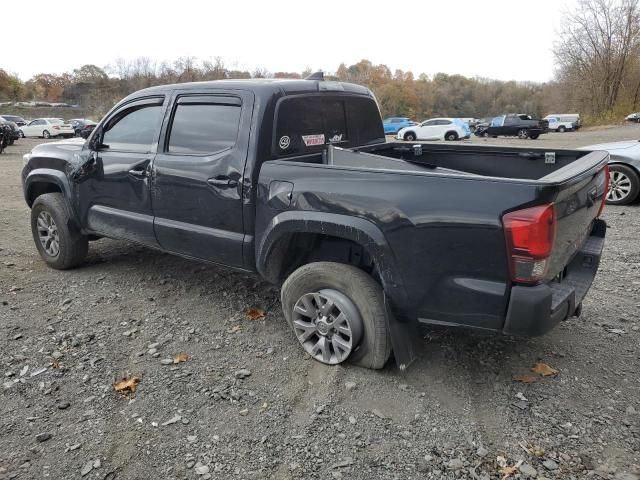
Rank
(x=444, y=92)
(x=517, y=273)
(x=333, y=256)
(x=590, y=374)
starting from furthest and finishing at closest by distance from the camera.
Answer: (x=444, y=92), (x=333, y=256), (x=590, y=374), (x=517, y=273)

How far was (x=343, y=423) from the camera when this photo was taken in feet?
9.50

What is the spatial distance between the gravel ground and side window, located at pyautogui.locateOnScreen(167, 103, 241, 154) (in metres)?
1.38

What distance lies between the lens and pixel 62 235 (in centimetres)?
510

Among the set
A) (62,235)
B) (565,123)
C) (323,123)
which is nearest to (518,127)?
(565,123)

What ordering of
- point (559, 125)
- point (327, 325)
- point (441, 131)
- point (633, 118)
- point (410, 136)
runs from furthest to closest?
point (559, 125)
point (633, 118)
point (410, 136)
point (441, 131)
point (327, 325)

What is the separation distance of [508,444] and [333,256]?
1560mm

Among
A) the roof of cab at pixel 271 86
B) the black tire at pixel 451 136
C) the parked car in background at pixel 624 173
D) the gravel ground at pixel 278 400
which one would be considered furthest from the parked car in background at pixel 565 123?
the roof of cab at pixel 271 86

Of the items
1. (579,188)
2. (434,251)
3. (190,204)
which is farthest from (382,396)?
(190,204)

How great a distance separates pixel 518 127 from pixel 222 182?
1421 inches

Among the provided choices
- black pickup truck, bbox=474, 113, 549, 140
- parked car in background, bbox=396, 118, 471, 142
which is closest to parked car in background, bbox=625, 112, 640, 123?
black pickup truck, bbox=474, 113, 549, 140

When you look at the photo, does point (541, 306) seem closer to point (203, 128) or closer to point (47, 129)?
point (203, 128)

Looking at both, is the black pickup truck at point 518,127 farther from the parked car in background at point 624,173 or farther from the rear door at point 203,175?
the rear door at point 203,175

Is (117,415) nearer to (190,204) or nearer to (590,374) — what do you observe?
(190,204)

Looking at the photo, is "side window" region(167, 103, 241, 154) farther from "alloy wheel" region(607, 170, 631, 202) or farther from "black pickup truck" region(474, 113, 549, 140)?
"black pickup truck" region(474, 113, 549, 140)
